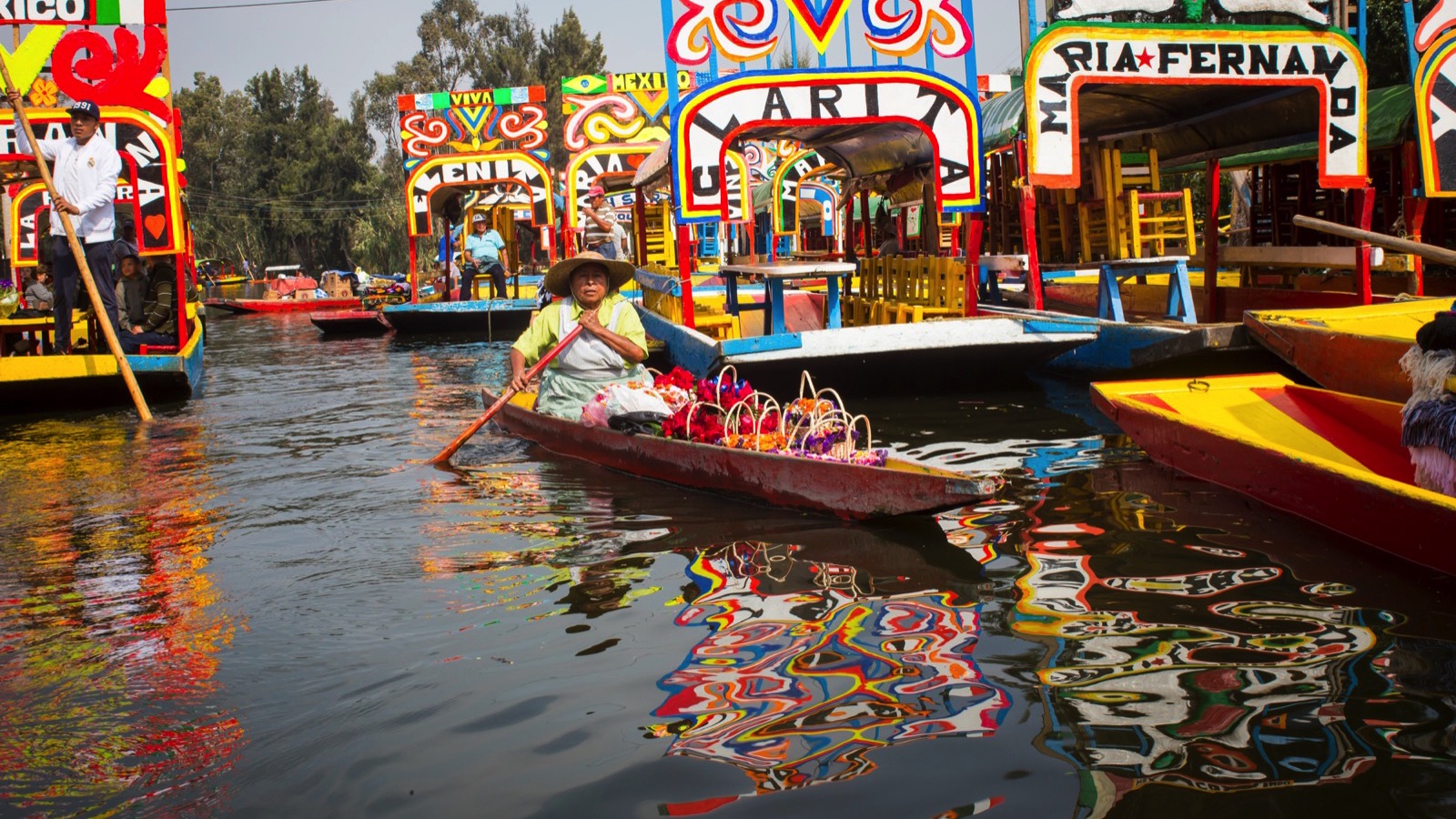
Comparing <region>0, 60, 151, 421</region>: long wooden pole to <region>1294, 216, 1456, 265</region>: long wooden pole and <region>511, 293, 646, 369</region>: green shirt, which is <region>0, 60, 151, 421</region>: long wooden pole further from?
<region>1294, 216, 1456, 265</region>: long wooden pole

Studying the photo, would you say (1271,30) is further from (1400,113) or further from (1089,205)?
(1400,113)

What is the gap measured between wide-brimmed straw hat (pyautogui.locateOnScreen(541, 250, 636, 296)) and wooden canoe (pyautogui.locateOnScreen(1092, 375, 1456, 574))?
116 inches

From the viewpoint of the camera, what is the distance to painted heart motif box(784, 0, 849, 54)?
11.0m

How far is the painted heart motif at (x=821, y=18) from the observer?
36.2 ft

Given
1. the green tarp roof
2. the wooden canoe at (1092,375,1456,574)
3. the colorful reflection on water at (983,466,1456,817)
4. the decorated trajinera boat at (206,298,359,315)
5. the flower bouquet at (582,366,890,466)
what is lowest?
the colorful reflection on water at (983,466,1456,817)

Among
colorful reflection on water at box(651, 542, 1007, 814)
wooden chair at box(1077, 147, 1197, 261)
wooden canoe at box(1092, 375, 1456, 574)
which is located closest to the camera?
colorful reflection on water at box(651, 542, 1007, 814)

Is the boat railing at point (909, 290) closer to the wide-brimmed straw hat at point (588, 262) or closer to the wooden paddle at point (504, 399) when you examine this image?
the wide-brimmed straw hat at point (588, 262)

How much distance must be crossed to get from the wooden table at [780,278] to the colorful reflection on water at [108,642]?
4.70 m

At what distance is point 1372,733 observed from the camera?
346 cm

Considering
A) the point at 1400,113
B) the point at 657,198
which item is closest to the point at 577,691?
the point at 1400,113

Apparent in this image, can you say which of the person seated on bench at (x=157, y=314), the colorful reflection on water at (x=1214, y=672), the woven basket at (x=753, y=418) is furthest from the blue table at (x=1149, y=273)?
the person seated on bench at (x=157, y=314)

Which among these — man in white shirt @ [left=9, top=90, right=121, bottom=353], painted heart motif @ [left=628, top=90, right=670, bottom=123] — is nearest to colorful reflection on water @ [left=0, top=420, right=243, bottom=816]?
man in white shirt @ [left=9, top=90, right=121, bottom=353]

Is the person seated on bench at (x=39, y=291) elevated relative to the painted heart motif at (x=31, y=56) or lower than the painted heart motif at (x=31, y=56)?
lower

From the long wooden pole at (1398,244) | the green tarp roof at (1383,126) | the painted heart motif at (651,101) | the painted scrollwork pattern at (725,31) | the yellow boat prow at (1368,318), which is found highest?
the painted heart motif at (651,101)
